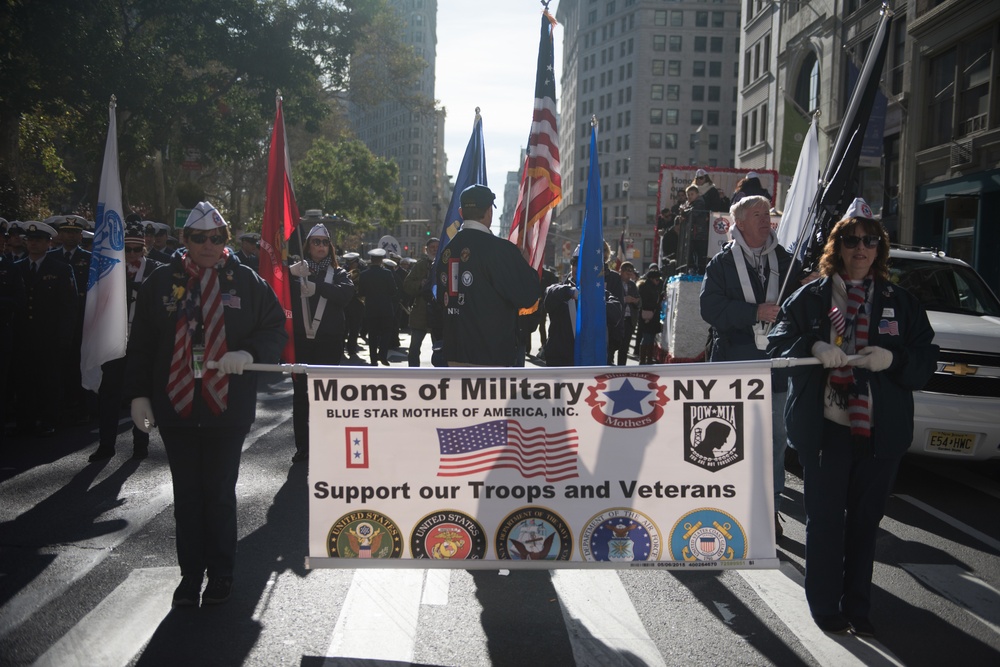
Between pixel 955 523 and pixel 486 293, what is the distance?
12.9ft

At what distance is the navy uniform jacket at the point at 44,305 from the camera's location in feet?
32.5

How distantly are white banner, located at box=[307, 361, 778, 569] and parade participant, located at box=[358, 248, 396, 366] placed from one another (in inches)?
510

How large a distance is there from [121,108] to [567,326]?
15.7 m

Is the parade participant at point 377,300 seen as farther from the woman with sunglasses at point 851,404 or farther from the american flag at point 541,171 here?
the woman with sunglasses at point 851,404

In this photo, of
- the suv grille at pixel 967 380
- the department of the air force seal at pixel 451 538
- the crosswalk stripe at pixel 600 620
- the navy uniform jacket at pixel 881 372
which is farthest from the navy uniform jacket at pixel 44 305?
the suv grille at pixel 967 380

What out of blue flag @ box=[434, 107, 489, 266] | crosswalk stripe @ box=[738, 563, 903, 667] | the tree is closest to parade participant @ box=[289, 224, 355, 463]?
blue flag @ box=[434, 107, 489, 266]

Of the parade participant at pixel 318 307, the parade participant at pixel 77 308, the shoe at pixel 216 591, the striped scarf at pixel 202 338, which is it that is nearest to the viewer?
the striped scarf at pixel 202 338

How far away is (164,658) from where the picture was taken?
13.9ft

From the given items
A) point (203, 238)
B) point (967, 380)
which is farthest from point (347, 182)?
point (203, 238)

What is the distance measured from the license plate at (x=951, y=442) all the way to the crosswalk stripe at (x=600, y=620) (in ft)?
11.8

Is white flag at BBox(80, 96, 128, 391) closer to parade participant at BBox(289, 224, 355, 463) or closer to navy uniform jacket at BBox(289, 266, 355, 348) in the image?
parade participant at BBox(289, 224, 355, 463)

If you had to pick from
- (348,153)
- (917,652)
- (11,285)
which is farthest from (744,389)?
(348,153)

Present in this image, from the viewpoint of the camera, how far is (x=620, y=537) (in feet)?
15.0

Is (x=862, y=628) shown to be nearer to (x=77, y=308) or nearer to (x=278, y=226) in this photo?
(x=278, y=226)
